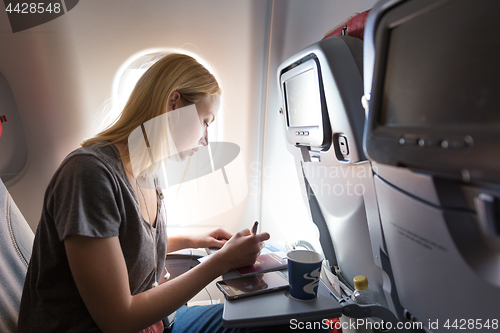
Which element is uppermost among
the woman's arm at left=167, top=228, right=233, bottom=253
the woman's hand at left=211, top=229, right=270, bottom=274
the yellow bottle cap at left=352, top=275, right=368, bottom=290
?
the woman's hand at left=211, top=229, right=270, bottom=274

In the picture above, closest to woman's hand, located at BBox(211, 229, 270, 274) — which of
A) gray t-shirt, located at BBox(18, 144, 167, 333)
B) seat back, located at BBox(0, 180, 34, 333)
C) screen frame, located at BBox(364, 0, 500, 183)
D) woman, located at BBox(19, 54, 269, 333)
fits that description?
woman, located at BBox(19, 54, 269, 333)

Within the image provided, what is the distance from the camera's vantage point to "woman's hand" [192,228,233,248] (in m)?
1.22

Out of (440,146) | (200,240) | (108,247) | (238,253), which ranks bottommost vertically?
(200,240)

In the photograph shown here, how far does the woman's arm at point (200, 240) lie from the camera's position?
123 centimetres

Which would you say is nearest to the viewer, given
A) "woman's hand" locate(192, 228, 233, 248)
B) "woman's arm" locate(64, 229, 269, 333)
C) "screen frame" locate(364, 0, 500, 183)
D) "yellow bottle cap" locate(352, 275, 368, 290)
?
"screen frame" locate(364, 0, 500, 183)

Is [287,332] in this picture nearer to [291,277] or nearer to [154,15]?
[291,277]

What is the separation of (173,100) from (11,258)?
69cm

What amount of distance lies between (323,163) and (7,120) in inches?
58.8

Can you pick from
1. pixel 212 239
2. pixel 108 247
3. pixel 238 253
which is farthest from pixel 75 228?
pixel 212 239

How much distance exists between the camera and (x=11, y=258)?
3.01 ft

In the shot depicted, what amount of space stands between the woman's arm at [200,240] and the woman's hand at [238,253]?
34cm

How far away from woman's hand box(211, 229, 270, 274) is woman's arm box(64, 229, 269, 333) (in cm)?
10

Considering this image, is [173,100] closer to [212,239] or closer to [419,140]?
[212,239]

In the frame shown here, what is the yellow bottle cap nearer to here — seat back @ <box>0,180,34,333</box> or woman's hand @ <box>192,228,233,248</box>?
woman's hand @ <box>192,228,233,248</box>
